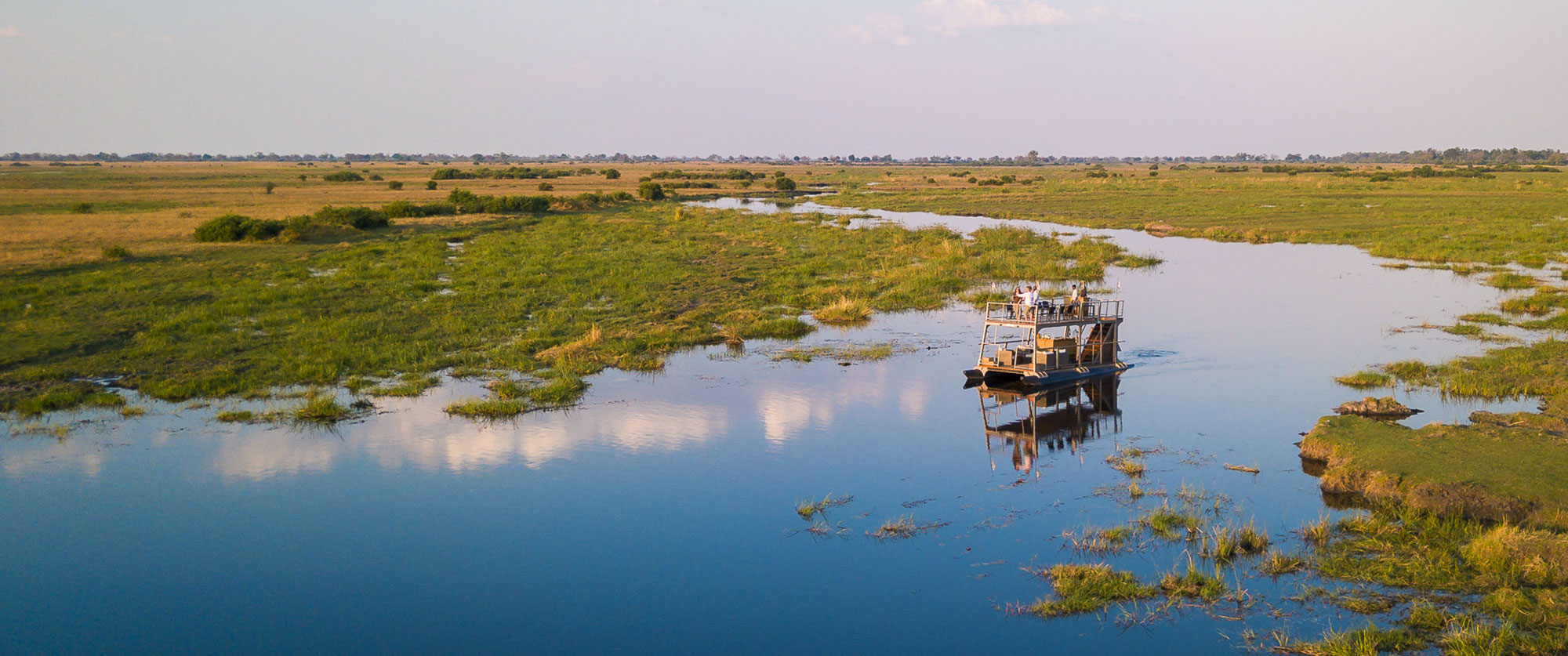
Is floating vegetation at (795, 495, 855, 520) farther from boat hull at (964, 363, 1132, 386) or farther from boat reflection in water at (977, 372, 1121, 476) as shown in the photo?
boat hull at (964, 363, 1132, 386)

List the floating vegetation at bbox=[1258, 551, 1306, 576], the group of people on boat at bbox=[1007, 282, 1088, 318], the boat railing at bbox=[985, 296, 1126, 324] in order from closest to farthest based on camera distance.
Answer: the floating vegetation at bbox=[1258, 551, 1306, 576], the group of people on boat at bbox=[1007, 282, 1088, 318], the boat railing at bbox=[985, 296, 1126, 324]

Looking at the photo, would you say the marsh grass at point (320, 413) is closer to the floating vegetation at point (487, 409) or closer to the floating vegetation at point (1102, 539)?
the floating vegetation at point (487, 409)

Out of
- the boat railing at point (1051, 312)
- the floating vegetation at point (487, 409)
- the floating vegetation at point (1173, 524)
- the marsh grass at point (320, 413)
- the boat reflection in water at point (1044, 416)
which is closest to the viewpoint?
the floating vegetation at point (1173, 524)

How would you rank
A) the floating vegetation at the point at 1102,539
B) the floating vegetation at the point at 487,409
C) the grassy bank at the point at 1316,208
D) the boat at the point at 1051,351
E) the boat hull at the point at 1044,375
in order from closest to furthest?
the floating vegetation at the point at 1102,539, the floating vegetation at the point at 487,409, the boat hull at the point at 1044,375, the boat at the point at 1051,351, the grassy bank at the point at 1316,208

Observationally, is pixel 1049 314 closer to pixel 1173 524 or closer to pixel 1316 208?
pixel 1173 524

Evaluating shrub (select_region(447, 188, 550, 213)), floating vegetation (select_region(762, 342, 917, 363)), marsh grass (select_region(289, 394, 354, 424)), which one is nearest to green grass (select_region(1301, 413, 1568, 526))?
floating vegetation (select_region(762, 342, 917, 363))

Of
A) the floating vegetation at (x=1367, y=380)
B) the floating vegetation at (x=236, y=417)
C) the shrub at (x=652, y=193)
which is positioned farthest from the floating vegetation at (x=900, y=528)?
the shrub at (x=652, y=193)
